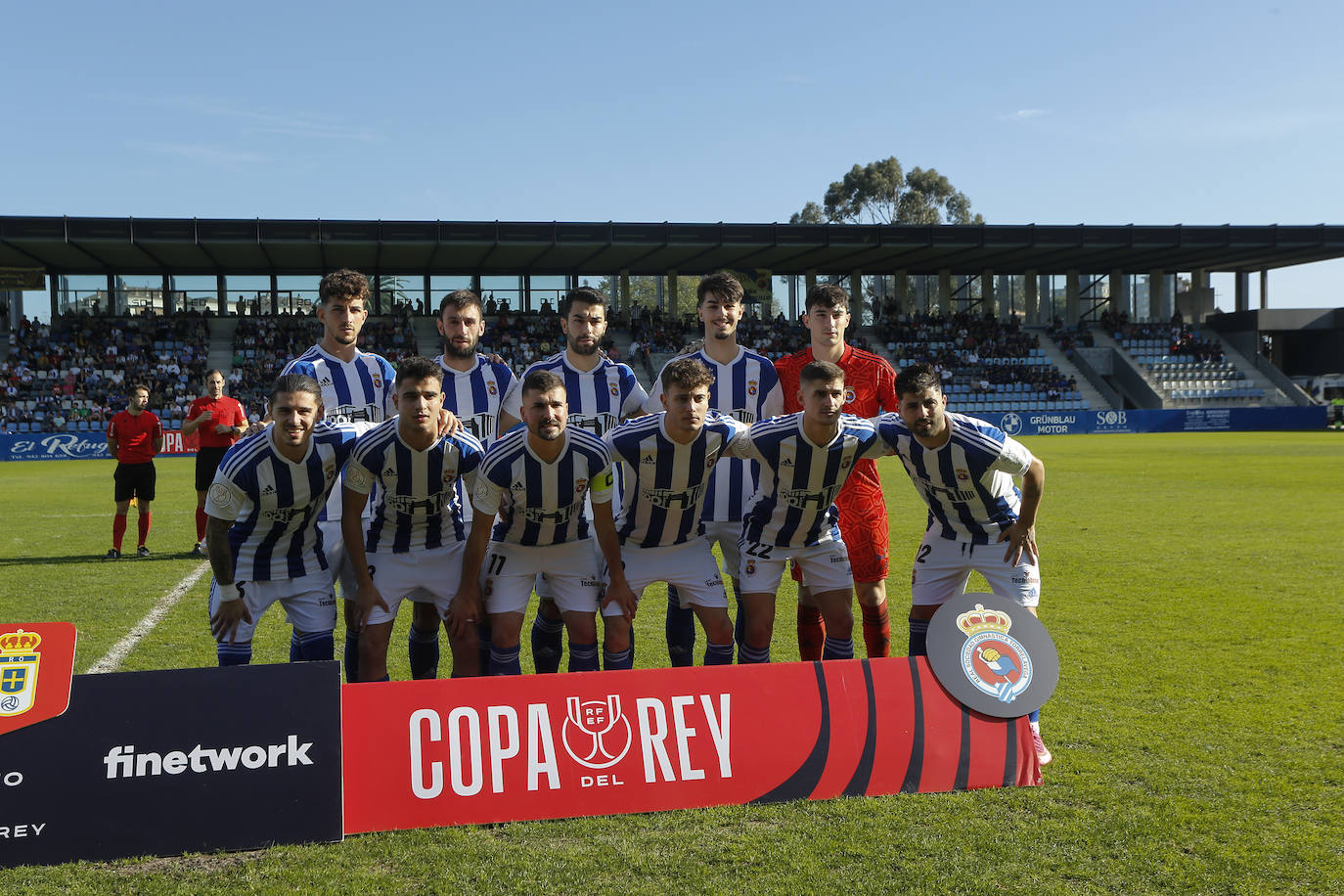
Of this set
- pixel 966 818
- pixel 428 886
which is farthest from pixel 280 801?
pixel 966 818

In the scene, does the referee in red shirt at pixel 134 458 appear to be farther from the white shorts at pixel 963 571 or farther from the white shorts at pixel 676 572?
the white shorts at pixel 963 571

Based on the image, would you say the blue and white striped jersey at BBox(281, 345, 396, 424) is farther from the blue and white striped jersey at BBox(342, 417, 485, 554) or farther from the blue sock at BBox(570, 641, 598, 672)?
the blue sock at BBox(570, 641, 598, 672)

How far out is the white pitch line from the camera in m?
5.38

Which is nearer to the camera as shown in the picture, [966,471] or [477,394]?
[966,471]

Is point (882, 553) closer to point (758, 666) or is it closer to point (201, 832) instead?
point (758, 666)

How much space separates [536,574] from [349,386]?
152cm

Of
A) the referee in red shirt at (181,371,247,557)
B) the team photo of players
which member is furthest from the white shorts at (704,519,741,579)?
the referee in red shirt at (181,371,247,557)

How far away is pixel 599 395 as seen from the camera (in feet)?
16.9

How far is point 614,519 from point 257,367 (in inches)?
1236

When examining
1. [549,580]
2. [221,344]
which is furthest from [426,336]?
[549,580]

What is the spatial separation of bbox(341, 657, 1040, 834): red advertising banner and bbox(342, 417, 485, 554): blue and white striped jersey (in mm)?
1092

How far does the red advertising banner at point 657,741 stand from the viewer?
132 inches

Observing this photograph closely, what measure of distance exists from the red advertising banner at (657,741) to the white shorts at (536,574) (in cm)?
90

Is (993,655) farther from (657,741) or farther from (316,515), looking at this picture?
(316,515)
